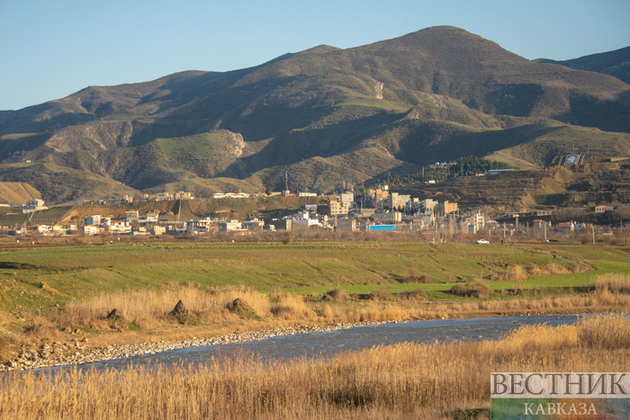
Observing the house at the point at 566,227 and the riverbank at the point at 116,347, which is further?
the house at the point at 566,227

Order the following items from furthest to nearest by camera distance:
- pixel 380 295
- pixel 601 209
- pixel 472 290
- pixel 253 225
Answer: pixel 253 225, pixel 601 209, pixel 472 290, pixel 380 295

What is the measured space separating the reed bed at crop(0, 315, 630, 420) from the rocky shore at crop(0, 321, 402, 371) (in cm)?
787

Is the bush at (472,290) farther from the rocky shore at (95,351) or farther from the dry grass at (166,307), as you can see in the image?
the rocky shore at (95,351)

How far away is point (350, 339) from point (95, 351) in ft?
40.1

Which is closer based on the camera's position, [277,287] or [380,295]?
[380,295]

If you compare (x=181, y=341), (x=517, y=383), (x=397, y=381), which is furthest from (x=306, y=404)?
(x=181, y=341)

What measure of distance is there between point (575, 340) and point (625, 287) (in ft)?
92.7

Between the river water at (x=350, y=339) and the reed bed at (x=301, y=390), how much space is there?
19.1 ft

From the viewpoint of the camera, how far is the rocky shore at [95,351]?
26.4 meters

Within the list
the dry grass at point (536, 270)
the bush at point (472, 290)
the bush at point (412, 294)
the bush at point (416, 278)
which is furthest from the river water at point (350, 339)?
the dry grass at point (536, 270)

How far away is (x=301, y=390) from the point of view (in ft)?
60.3

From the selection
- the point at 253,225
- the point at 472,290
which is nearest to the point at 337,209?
the point at 253,225

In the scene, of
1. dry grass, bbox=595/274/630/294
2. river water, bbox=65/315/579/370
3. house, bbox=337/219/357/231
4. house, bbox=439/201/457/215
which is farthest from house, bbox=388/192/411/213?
river water, bbox=65/315/579/370

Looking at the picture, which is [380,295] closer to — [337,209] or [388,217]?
[388,217]
